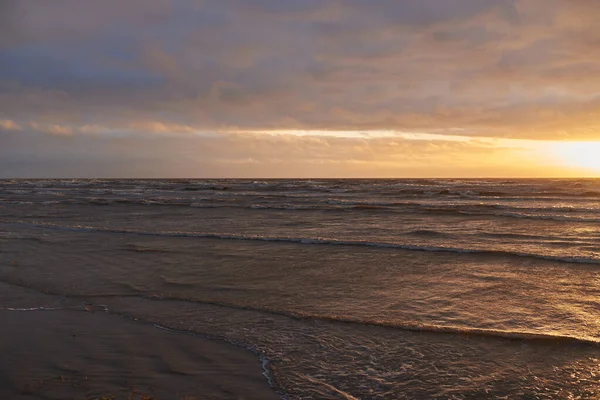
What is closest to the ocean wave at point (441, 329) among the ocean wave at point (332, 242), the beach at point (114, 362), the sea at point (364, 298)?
the sea at point (364, 298)

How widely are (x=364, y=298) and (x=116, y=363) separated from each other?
16.5 ft

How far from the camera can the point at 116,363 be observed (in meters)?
5.93

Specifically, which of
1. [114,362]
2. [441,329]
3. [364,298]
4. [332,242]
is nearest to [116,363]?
[114,362]

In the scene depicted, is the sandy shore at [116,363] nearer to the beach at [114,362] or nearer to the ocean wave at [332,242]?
the beach at [114,362]

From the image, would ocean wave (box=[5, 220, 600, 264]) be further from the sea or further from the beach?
the beach

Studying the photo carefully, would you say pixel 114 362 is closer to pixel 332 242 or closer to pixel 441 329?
pixel 441 329

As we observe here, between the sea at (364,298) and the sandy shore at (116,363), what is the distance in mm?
410

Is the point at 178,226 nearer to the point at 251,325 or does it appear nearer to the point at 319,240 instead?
the point at 319,240

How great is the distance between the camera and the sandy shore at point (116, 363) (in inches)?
203

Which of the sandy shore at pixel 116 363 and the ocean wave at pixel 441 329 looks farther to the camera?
the ocean wave at pixel 441 329

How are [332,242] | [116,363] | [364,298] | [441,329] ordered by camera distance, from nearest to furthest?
[116,363], [441,329], [364,298], [332,242]

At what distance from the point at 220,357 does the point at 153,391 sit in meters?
1.26

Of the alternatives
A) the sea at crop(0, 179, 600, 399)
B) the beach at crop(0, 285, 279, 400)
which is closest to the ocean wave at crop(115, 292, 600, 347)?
the sea at crop(0, 179, 600, 399)

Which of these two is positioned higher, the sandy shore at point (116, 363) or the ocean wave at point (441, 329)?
the ocean wave at point (441, 329)
